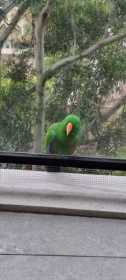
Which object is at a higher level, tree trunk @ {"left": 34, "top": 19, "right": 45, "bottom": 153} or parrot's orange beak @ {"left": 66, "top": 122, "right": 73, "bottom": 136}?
tree trunk @ {"left": 34, "top": 19, "right": 45, "bottom": 153}

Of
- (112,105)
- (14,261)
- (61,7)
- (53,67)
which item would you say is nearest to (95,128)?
(112,105)

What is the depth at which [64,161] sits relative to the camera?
0.91 m

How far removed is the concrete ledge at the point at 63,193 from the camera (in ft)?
2.75

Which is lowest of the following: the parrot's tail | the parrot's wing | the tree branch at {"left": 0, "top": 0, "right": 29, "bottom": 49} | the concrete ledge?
the concrete ledge

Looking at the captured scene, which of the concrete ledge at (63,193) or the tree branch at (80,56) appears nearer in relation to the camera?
the concrete ledge at (63,193)

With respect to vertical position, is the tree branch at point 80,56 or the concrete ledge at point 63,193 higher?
the tree branch at point 80,56

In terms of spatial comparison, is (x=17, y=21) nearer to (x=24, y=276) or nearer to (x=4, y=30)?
(x=4, y=30)

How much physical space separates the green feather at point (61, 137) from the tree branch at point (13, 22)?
25 cm

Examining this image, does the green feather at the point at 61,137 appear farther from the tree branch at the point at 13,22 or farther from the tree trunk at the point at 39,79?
the tree branch at the point at 13,22

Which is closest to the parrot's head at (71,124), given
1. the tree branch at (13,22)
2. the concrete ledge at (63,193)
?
the concrete ledge at (63,193)

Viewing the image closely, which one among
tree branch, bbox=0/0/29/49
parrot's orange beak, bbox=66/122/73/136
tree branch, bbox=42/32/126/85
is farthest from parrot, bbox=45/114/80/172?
tree branch, bbox=0/0/29/49

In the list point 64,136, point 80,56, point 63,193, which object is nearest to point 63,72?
point 80,56

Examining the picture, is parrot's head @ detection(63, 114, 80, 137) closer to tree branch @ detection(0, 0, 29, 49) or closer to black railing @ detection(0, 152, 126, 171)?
black railing @ detection(0, 152, 126, 171)

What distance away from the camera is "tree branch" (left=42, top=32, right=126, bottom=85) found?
0.98 metres
